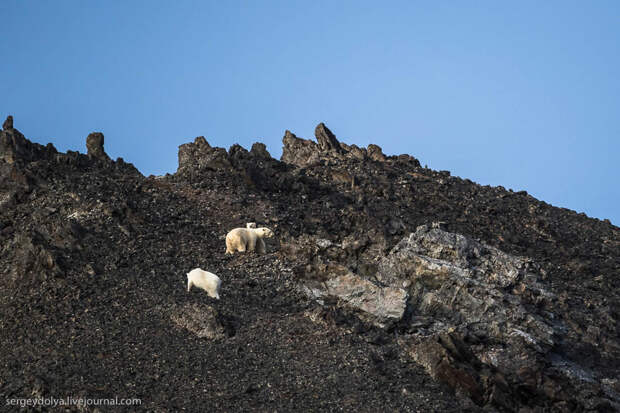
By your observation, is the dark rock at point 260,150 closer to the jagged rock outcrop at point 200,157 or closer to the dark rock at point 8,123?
the jagged rock outcrop at point 200,157

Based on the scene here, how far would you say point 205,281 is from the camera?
22297 millimetres

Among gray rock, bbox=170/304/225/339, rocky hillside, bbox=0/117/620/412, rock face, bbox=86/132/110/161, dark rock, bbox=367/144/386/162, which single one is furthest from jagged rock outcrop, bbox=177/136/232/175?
gray rock, bbox=170/304/225/339

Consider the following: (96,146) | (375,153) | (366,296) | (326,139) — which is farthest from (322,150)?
(366,296)

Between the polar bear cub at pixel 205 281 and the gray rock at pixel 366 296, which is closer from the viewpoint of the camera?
the gray rock at pixel 366 296

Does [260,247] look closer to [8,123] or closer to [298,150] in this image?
[8,123]

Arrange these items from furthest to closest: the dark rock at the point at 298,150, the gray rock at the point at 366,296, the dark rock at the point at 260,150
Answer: the dark rock at the point at 298,150 < the dark rock at the point at 260,150 < the gray rock at the point at 366,296

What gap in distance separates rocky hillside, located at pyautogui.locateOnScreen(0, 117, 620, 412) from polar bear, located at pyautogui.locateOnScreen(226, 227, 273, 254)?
550 millimetres

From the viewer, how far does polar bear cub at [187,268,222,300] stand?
22203 millimetres

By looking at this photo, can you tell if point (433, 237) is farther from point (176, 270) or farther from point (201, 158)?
point (201, 158)

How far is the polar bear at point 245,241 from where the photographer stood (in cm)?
2608

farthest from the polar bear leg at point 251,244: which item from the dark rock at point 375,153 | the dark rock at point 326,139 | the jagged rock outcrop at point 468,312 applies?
the dark rock at point 326,139

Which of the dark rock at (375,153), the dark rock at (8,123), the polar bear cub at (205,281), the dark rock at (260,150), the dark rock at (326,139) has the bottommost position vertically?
the polar bear cub at (205,281)

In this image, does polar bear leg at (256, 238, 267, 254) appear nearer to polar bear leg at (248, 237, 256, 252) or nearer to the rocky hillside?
polar bear leg at (248, 237, 256, 252)

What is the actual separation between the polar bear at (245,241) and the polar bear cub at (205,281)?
148 inches
